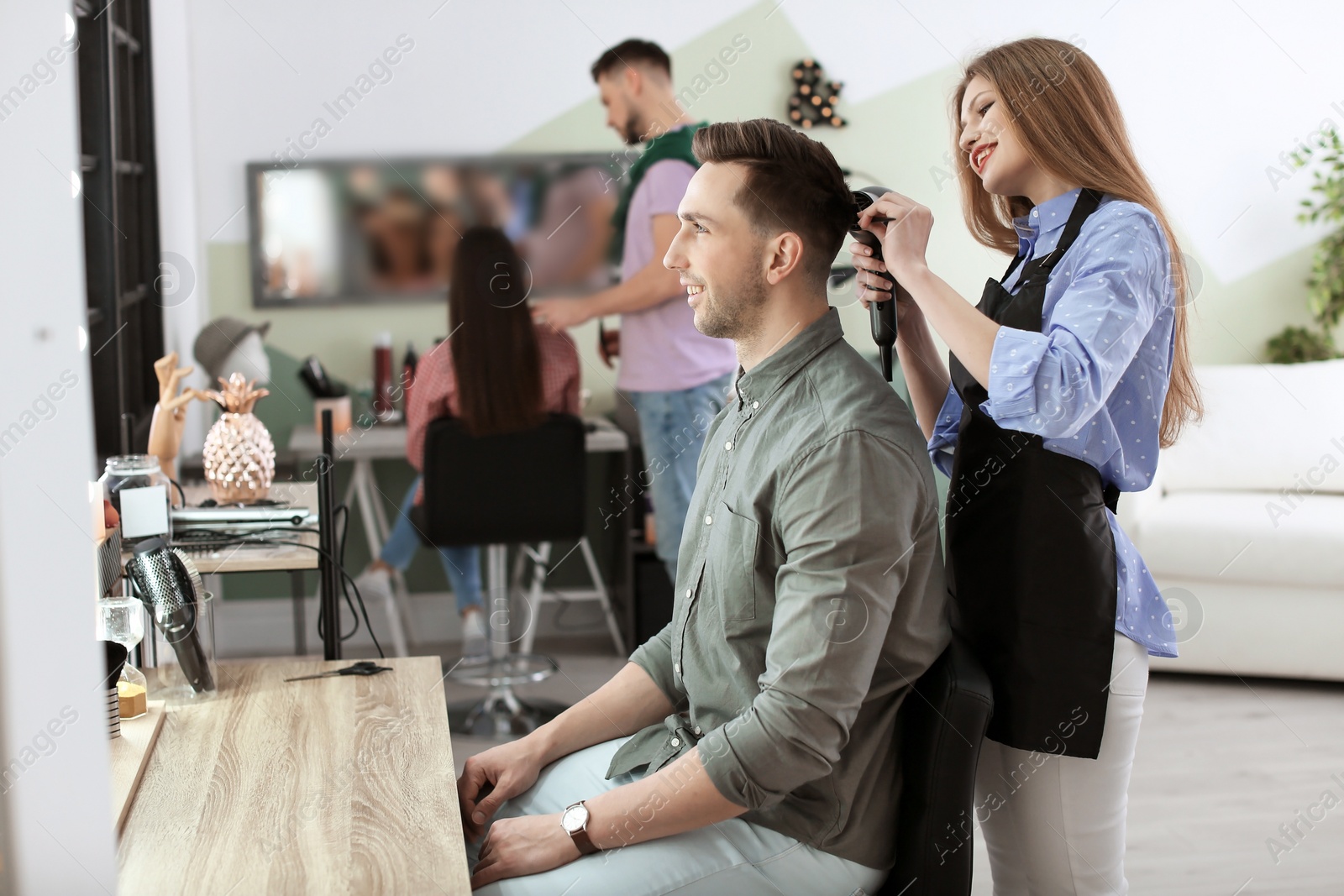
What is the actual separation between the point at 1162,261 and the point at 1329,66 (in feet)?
11.9

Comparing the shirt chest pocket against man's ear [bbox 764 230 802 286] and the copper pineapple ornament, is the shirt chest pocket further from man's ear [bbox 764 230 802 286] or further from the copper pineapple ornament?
the copper pineapple ornament

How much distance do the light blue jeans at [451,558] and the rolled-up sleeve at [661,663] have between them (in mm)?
2038

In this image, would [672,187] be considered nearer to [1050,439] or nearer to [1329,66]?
[1050,439]

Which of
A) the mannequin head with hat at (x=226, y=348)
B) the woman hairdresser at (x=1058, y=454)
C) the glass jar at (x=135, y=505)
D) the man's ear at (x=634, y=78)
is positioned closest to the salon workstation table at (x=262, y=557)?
the glass jar at (x=135, y=505)

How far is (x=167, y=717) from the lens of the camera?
1310mm

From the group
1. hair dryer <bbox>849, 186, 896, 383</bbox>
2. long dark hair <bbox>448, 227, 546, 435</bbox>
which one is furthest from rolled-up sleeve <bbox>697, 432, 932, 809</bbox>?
long dark hair <bbox>448, 227, 546, 435</bbox>

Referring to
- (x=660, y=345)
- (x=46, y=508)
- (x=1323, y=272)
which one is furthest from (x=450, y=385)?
(x=1323, y=272)

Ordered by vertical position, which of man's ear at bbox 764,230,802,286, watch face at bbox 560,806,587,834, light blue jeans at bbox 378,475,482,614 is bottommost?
light blue jeans at bbox 378,475,482,614

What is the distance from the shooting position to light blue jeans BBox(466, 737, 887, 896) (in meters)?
1.13

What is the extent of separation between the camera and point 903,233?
4.13 ft

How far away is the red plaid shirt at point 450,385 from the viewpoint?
2816 mm

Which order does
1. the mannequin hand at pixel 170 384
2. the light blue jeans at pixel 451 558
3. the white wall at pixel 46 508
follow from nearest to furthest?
the white wall at pixel 46 508, the mannequin hand at pixel 170 384, the light blue jeans at pixel 451 558

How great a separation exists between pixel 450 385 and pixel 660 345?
0.56m

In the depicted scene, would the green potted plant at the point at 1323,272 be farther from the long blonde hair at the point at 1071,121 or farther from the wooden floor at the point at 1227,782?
the long blonde hair at the point at 1071,121
